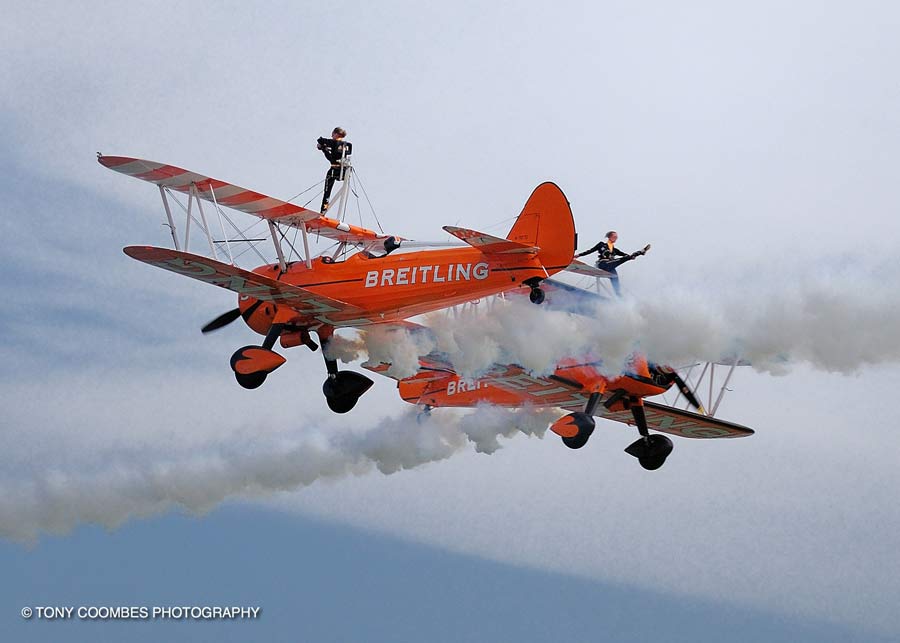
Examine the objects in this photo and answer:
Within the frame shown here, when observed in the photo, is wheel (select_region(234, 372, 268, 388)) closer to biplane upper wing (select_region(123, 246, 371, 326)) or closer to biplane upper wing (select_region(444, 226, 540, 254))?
biplane upper wing (select_region(123, 246, 371, 326))

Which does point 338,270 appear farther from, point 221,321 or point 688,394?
point 688,394

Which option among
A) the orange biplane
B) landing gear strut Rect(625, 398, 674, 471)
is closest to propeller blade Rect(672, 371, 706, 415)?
landing gear strut Rect(625, 398, 674, 471)

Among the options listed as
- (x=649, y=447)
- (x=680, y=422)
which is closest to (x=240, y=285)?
(x=649, y=447)

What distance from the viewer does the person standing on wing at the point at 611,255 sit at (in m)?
27.2

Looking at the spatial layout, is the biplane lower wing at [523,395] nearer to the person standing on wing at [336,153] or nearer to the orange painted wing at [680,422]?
the orange painted wing at [680,422]

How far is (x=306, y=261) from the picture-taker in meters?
25.6

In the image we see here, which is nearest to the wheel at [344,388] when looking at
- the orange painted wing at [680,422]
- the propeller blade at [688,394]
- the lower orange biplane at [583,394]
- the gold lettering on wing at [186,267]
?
the lower orange biplane at [583,394]

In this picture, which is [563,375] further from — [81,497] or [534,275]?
[81,497]

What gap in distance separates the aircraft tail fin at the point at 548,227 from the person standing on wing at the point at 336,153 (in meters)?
4.30

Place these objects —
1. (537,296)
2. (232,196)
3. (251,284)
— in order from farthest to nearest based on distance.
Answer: (232,196), (251,284), (537,296)

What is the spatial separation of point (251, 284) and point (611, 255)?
715cm

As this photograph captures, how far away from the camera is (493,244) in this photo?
2294cm

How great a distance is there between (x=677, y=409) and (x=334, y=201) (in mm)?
7985

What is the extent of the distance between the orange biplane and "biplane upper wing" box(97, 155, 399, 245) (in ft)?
0.06
